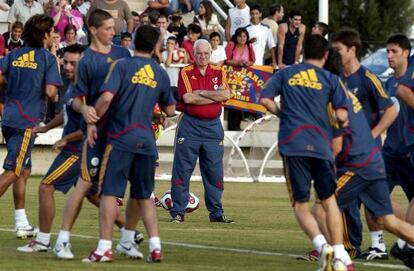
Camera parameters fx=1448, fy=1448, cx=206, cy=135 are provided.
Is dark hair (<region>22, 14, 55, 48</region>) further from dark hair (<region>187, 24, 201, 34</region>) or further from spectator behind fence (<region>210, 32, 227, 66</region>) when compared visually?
dark hair (<region>187, 24, 201, 34</region>)

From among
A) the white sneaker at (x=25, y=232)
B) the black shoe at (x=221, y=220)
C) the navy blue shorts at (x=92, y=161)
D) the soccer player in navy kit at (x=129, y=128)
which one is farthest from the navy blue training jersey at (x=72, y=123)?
the black shoe at (x=221, y=220)

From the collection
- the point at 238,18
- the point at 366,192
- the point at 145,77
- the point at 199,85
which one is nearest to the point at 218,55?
the point at 238,18

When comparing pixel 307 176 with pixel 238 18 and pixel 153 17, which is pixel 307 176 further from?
pixel 238 18

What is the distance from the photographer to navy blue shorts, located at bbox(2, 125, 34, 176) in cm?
1513

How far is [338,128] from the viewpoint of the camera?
12.2 metres

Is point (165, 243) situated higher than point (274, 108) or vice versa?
point (274, 108)

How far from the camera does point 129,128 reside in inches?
501

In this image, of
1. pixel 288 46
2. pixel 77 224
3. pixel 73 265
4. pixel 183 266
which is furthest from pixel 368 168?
pixel 288 46

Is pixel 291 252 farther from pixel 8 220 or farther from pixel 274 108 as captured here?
pixel 8 220

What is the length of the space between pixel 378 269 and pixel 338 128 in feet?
4.65

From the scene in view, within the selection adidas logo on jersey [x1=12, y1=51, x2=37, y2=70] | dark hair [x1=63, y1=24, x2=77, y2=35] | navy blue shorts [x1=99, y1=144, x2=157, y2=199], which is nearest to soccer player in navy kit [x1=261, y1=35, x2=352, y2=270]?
navy blue shorts [x1=99, y1=144, x2=157, y2=199]

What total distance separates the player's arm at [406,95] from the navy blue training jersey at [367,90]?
177 millimetres

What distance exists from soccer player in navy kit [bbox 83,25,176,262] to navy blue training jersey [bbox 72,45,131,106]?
0.46 m

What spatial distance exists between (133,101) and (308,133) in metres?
1.68
